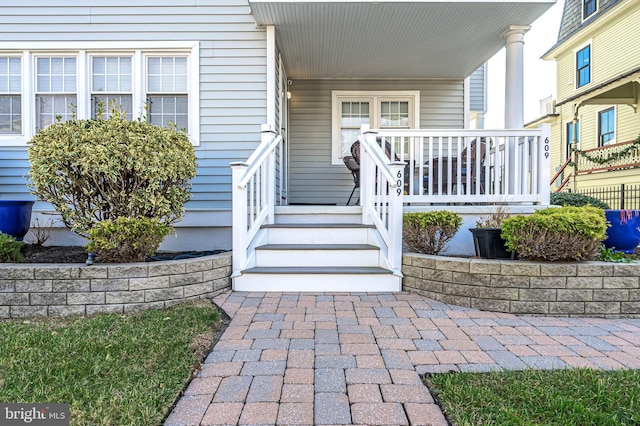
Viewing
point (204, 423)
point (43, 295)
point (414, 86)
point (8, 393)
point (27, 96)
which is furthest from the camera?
point (414, 86)

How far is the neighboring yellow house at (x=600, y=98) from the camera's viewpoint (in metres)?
9.85

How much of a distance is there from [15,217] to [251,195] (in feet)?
8.94

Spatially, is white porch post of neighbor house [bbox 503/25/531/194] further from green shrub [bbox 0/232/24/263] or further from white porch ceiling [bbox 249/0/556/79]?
green shrub [bbox 0/232/24/263]

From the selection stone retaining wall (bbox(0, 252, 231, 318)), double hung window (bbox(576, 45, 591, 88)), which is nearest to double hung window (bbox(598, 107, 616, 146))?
double hung window (bbox(576, 45, 591, 88))

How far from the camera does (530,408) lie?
1.65m

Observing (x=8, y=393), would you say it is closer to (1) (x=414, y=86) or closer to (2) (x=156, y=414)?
(2) (x=156, y=414)

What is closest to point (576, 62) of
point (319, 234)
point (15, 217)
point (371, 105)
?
point (371, 105)

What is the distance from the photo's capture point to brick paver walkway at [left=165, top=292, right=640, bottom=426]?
1.65 meters

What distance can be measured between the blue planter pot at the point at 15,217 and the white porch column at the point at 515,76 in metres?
5.93

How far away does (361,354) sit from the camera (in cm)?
220

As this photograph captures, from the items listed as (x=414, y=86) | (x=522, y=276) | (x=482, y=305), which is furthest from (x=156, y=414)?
(x=414, y=86)

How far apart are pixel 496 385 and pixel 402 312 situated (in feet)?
3.76

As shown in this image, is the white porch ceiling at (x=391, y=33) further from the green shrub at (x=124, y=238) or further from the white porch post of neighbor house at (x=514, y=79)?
the green shrub at (x=124, y=238)

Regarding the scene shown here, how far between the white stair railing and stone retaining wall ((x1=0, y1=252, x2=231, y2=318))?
199 cm
